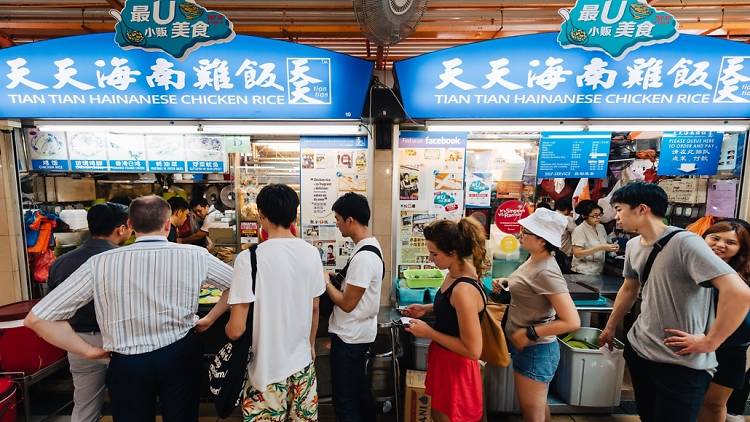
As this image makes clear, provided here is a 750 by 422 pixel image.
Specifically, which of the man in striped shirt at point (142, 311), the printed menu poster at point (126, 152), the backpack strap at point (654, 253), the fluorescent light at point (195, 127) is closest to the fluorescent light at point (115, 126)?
the fluorescent light at point (195, 127)

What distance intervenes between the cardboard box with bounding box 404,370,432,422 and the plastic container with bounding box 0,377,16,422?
310 cm

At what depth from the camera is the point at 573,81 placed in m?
2.92

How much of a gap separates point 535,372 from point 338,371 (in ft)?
4.52

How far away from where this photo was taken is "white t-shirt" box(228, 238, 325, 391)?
1849mm

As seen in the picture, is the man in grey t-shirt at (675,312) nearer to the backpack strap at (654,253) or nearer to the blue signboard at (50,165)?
the backpack strap at (654,253)

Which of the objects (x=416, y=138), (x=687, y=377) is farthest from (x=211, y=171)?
(x=687, y=377)

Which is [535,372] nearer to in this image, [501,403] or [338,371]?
[501,403]

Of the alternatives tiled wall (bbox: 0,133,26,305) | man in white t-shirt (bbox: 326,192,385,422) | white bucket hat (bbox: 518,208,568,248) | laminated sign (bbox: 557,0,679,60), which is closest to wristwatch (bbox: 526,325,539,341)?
white bucket hat (bbox: 518,208,568,248)

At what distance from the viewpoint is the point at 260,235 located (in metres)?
4.49

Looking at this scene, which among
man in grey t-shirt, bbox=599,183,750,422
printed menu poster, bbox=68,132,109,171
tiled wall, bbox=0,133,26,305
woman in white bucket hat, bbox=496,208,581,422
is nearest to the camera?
man in grey t-shirt, bbox=599,183,750,422

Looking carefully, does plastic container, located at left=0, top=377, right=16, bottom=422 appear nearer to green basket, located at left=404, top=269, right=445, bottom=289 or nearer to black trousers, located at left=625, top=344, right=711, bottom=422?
green basket, located at left=404, top=269, right=445, bottom=289

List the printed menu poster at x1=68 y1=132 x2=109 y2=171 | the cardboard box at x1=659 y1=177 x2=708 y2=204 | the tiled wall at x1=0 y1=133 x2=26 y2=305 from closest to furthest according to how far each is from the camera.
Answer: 1. the tiled wall at x1=0 y1=133 x2=26 y2=305
2. the printed menu poster at x1=68 y1=132 x2=109 y2=171
3. the cardboard box at x1=659 y1=177 x2=708 y2=204

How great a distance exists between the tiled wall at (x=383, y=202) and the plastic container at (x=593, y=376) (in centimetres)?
187

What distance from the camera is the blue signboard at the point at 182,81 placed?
2.84 meters
